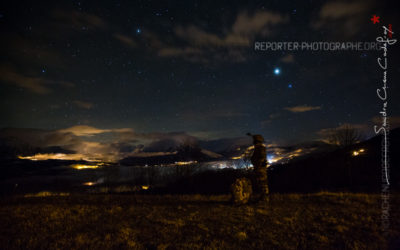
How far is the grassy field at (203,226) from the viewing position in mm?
7000

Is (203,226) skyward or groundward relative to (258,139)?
groundward

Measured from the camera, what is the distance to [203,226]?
885 cm

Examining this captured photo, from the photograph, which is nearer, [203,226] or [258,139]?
[203,226]

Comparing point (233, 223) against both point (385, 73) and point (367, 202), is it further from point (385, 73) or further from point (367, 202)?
point (385, 73)

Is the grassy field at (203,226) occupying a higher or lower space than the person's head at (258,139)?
lower

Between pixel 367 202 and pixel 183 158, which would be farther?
pixel 183 158

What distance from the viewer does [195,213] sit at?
11195 mm

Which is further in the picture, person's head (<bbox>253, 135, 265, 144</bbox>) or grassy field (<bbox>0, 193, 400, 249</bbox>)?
person's head (<bbox>253, 135, 265, 144</bbox>)

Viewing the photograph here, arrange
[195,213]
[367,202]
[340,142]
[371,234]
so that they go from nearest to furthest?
1. [371,234]
2. [195,213]
3. [367,202]
4. [340,142]

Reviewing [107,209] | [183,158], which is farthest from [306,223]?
[183,158]

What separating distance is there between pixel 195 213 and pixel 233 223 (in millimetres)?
2677

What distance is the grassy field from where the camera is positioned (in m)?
7.00

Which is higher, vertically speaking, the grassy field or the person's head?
the person's head

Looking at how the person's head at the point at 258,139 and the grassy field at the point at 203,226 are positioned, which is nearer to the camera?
the grassy field at the point at 203,226
